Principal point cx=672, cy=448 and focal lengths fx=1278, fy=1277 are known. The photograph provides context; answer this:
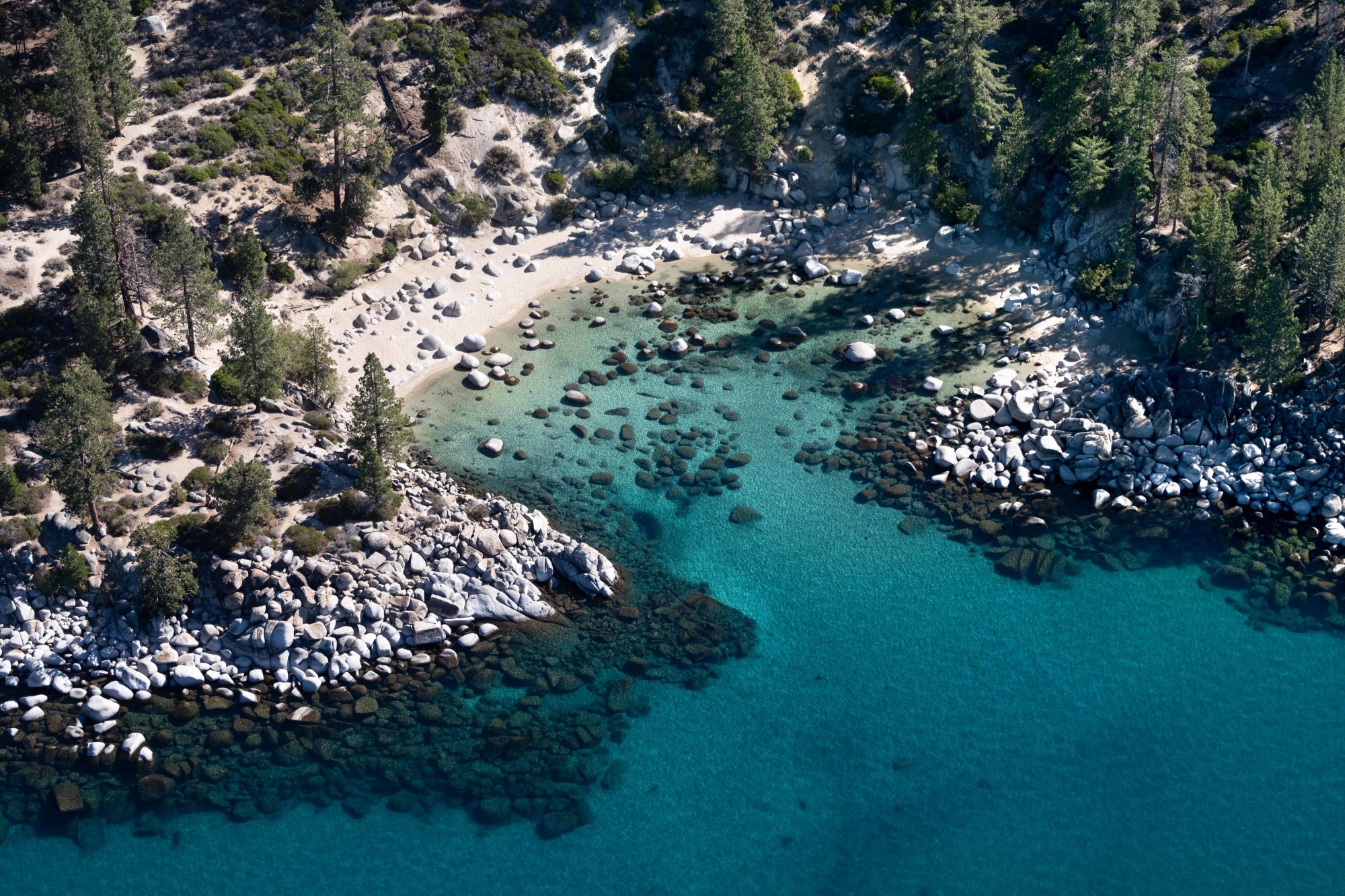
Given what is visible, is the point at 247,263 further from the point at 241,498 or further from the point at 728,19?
the point at 728,19

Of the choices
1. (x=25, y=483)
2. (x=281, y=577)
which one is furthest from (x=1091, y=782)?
(x=25, y=483)

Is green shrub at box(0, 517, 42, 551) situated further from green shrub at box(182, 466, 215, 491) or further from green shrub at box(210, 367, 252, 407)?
green shrub at box(210, 367, 252, 407)

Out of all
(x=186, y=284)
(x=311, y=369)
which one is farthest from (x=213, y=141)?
(x=311, y=369)

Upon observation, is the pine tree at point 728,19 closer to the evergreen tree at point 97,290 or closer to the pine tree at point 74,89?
the pine tree at point 74,89

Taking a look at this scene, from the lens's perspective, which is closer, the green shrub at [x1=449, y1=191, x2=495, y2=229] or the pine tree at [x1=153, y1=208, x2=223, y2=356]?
the pine tree at [x1=153, y1=208, x2=223, y2=356]

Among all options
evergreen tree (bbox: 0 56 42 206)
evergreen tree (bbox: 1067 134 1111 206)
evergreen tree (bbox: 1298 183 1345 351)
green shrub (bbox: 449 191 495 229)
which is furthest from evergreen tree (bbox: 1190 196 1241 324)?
evergreen tree (bbox: 0 56 42 206)

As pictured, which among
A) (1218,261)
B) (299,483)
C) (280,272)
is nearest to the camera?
(299,483)

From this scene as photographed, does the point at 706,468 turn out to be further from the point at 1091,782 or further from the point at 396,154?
the point at 396,154
